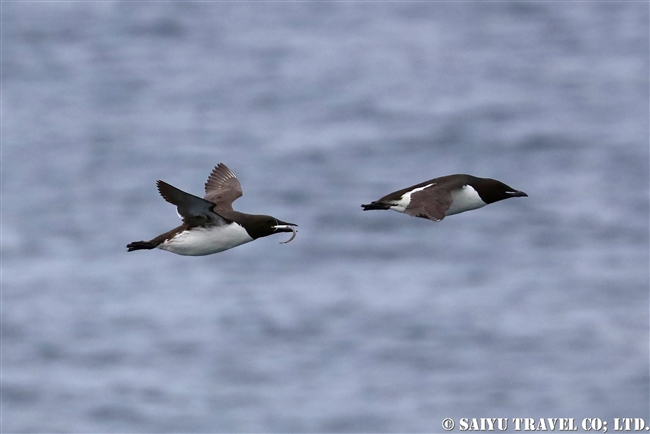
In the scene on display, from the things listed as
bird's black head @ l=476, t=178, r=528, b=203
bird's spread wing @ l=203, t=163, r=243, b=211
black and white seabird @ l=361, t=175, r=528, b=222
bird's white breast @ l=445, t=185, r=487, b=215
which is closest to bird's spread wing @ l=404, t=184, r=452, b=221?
black and white seabird @ l=361, t=175, r=528, b=222

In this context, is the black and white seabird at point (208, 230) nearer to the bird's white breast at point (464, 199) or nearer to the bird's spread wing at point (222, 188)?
the bird's spread wing at point (222, 188)

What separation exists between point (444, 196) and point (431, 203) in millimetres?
470

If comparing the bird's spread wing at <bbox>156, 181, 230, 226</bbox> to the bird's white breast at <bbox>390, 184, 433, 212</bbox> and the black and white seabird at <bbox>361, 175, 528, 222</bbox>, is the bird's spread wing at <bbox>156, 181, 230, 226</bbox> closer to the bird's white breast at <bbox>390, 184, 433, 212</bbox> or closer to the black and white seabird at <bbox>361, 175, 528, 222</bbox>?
the black and white seabird at <bbox>361, 175, 528, 222</bbox>

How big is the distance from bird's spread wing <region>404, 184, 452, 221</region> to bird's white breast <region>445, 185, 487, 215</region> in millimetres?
294

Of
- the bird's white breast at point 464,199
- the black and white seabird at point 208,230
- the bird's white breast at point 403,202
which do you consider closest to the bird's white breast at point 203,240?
the black and white seabird at point 208,230

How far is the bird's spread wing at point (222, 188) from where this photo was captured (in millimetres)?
20266

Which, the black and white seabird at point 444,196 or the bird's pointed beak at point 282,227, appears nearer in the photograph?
the black and white seabird at point 444,196

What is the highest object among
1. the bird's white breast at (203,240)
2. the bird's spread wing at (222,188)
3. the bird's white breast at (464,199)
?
the bird's spread wing at (222,188)

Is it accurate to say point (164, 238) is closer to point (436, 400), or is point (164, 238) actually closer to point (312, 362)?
point (436, 400)

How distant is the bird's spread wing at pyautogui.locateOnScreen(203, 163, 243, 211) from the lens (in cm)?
2027

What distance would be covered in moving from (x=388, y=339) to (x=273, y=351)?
348 centimetres

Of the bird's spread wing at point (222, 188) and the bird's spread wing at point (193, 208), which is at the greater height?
the bird's spread wing at point (222, 188)

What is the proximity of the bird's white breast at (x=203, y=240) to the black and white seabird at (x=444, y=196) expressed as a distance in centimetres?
165

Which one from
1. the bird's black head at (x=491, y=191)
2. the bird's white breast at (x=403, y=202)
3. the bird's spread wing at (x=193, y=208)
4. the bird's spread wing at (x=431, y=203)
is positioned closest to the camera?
the bird's spread wing at (x=193, y=208)
